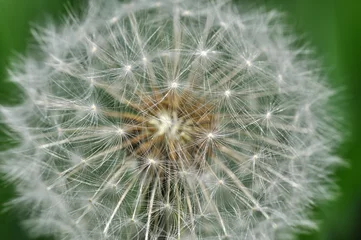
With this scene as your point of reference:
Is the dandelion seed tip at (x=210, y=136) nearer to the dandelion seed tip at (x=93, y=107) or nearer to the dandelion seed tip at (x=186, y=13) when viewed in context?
the dandelion seed tip at (x=93, y=107)

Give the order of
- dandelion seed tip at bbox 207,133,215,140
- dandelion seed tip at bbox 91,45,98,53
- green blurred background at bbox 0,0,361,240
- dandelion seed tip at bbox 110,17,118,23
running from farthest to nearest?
green blurred background at bbox 0,0,361,240 → dandelion seed tip at bbox 110,17,118,23 → dandelion seed tip at bbox 91,45,98,53 → dandelion seed tip at bbox 207,133,215,140

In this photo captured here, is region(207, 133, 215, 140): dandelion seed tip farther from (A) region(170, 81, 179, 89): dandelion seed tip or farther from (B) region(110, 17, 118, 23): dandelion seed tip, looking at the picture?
(B) region(110, 17, 118, 23): dandelion seed tip

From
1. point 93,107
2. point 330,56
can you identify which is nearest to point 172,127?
point 93,107

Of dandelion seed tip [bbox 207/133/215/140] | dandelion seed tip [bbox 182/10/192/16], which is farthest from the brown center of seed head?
dandelion seed tip [bbox 182/10/192/16]

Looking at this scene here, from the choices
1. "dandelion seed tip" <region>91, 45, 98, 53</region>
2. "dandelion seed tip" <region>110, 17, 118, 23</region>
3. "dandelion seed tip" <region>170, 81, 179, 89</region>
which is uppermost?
"dandelion seed tip" <region>110, 17, 118, 23</region>

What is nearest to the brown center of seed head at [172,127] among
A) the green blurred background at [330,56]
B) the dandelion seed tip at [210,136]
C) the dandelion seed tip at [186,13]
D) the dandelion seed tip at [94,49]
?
the dandelion seed tip at [210,136]

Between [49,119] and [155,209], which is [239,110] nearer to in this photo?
[155,209]

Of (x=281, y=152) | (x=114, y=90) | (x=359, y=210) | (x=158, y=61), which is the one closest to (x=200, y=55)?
(x=158, y=61)

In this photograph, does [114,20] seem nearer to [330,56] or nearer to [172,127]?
[172,127]
